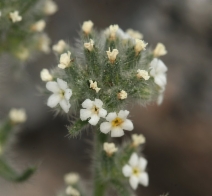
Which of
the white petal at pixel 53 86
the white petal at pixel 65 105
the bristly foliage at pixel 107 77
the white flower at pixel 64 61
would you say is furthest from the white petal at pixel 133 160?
the white flower at pixel 64 61

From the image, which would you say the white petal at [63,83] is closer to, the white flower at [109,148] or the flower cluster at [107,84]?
the flower cluster at [107,84]

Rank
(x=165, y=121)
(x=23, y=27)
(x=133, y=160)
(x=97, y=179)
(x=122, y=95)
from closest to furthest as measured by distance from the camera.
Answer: (x=122, y=95) → (x=133, y=160) → (x=97, y=179) → (x=23, y=27) → (x=165, y=121)

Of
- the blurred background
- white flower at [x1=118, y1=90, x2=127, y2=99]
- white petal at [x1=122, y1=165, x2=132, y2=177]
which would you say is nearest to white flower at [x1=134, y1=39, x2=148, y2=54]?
white flower at [x1=118, y1=90, x2=127, y2=99]

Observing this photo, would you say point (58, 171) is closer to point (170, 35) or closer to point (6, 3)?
point (170, 35)

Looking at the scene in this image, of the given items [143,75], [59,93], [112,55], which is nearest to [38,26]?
[59,93]

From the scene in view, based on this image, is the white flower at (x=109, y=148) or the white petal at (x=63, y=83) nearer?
the white petal at (x=63, y=83)

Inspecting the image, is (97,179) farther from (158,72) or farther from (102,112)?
(158,72)

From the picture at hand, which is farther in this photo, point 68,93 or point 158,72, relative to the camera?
point 158,72
